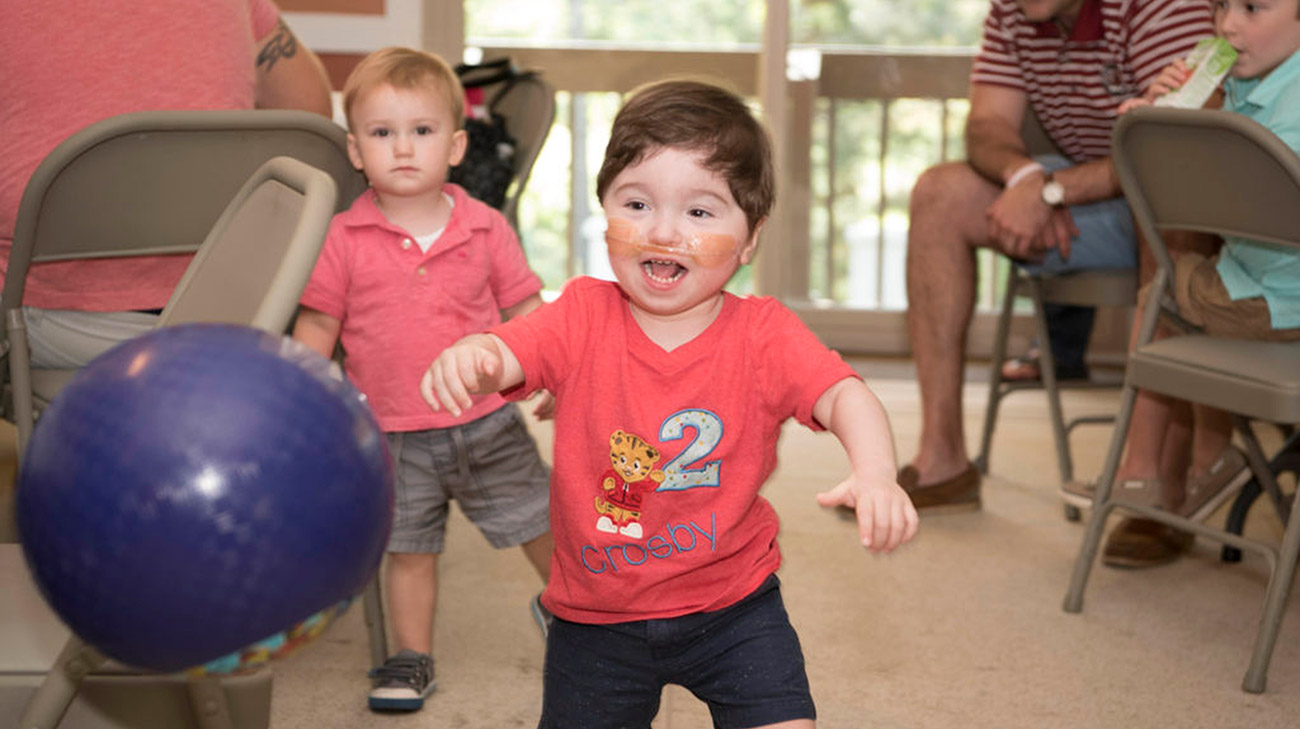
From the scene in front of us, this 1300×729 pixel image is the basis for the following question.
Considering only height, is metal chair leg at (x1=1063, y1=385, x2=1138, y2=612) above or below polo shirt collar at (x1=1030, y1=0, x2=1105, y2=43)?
below

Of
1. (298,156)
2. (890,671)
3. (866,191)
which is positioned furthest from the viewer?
(866,191)

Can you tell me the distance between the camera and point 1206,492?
2646 millimetres

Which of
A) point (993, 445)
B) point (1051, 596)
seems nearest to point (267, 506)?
point (1051, 596)

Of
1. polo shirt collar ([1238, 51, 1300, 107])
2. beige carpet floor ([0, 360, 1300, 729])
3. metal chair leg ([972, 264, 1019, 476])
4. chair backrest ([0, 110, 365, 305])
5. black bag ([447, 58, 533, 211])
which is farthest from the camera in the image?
metal chair leg ([972, 264, 1019, 476])

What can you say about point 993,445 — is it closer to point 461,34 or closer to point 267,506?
point 461,34

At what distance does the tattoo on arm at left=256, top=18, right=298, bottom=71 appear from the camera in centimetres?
241

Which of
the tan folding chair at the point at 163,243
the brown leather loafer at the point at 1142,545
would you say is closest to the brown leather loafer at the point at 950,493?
the brown leather loafer at the point at 1142,545

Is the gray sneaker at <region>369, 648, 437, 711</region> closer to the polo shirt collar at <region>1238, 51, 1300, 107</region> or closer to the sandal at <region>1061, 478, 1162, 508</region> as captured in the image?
the sandal at <region>1061, 478, 1162, 508</region>

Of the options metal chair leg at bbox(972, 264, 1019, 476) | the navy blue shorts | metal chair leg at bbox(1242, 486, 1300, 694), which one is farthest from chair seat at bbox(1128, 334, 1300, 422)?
the navy blue shorts

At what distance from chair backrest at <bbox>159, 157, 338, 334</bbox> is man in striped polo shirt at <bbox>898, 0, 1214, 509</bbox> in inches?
81.1

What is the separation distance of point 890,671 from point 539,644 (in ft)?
1.92

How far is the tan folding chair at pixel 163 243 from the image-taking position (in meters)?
1.05

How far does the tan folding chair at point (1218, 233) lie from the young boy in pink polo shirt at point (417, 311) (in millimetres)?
1071

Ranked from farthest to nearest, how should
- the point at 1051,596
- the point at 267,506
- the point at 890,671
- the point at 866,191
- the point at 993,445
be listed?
the point at 866,191, the point at 993,445, the point at 1051,596, the point at 890,671, the point at 267,506
